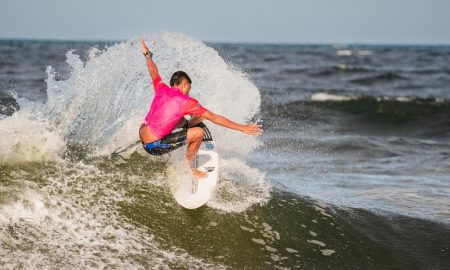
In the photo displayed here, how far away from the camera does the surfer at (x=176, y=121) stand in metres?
5.29

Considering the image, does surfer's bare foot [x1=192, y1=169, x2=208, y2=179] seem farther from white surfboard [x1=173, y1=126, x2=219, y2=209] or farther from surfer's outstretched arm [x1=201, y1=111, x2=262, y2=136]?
surfer's outstretched arm [x1=201, y1=111, x2=262, y2=136]

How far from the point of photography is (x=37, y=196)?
5.39 metres

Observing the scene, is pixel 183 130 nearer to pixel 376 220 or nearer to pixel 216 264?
pixel 216 264

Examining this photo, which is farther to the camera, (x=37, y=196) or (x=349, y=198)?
(x=349, y=198)

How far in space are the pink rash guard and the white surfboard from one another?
56cm

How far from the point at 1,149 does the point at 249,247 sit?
10.8 ft

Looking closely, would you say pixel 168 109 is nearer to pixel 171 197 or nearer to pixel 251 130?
pixel 251 130

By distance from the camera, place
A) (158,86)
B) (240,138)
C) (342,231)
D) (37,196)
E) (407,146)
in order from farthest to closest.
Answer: (407,146) → (240,138) → (342,231) → (158,86) → (37,196)

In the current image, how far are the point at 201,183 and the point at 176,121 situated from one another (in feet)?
2.78

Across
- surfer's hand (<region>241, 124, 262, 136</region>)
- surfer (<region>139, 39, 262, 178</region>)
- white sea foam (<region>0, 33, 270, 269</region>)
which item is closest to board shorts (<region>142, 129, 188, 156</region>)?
surfer (<region>139, 39, 262, 178</region>)

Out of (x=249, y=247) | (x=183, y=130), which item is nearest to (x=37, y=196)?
(x=183, y=130)

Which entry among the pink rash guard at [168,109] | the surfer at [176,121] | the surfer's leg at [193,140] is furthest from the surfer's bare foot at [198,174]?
the pink rash guard at [168,109]

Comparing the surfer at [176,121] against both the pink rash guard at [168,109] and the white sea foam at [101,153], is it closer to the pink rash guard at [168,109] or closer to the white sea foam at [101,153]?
the pink rash guard at [168,109]

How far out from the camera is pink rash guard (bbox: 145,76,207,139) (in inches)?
210
